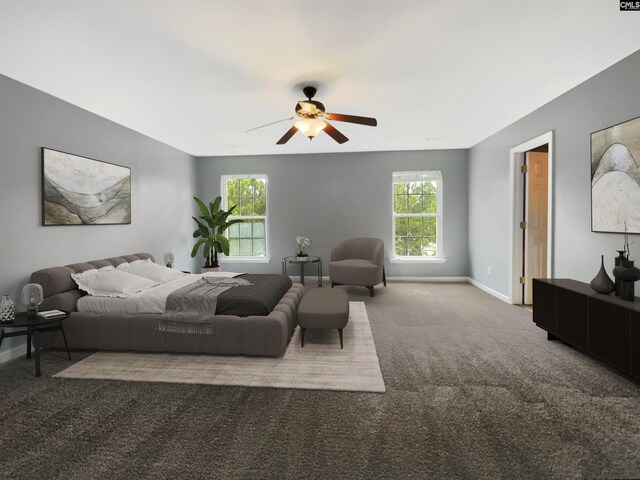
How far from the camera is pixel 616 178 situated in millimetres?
2672

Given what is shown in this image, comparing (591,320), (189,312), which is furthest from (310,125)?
(591,320)

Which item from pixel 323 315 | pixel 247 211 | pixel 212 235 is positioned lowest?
pixel 323 315

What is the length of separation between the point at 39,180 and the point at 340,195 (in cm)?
456

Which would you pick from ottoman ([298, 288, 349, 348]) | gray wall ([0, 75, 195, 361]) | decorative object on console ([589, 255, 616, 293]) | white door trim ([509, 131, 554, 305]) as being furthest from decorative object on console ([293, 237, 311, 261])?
decorative object on console ([589, 255, 616, 293])

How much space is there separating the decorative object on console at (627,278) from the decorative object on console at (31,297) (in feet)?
15.5

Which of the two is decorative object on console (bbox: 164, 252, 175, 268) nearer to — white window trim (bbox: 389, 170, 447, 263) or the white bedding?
the white bedding

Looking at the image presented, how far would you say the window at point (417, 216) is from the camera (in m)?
6.26

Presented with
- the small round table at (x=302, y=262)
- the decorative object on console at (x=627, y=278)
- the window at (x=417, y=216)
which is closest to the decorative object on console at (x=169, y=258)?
the small round table at (x=302, y=262)

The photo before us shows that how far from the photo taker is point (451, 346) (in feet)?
9.90

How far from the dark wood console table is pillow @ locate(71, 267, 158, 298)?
4.11 meters

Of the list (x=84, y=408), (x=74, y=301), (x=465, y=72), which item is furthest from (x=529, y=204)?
(x=74, y=301)

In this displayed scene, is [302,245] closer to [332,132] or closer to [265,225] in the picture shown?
[265,225]

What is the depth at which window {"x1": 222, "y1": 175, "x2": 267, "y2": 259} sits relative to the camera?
652 centimetres

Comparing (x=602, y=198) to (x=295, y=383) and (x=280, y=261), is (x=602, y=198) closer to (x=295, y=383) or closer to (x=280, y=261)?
(x=295, y=383)
